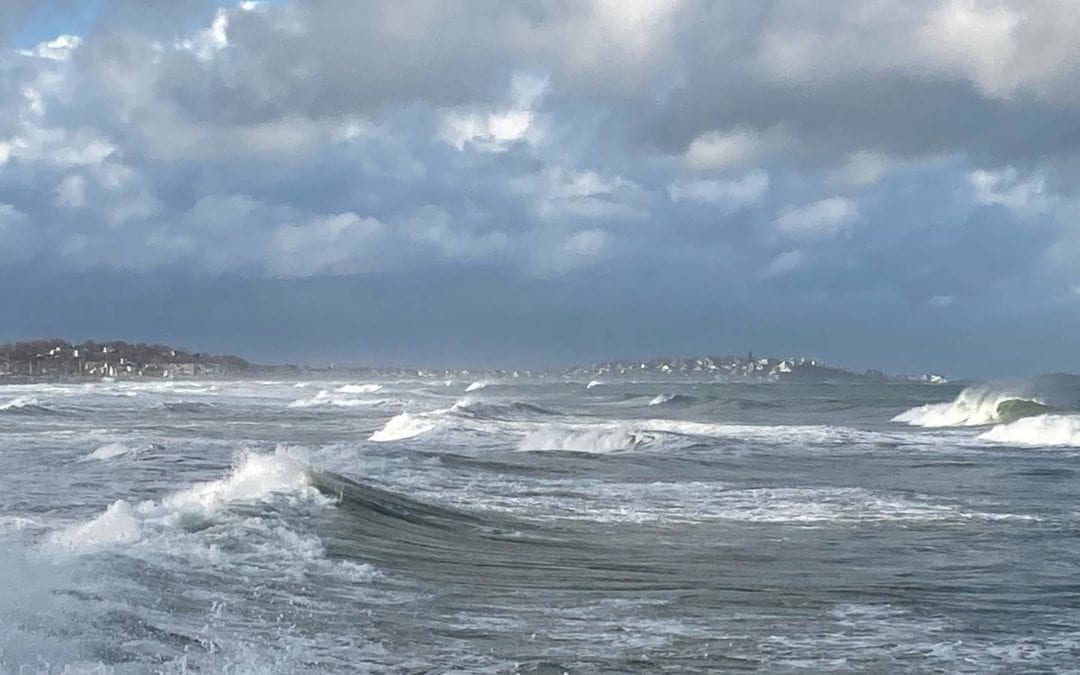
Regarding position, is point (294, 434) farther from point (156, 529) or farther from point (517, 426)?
point (156, 529)

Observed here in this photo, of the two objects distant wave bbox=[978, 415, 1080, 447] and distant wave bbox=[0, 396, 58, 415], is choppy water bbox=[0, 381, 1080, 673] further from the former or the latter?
distant wave bbox=[0, 396, 58, 415]

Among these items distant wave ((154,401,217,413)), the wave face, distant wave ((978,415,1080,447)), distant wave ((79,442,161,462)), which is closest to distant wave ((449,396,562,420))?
distant wave ((154,401,217,413))

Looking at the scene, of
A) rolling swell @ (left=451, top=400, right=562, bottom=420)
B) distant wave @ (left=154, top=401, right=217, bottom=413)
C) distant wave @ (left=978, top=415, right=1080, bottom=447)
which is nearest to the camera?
distant wave @ (left=978, top=415, right=1080, bottom=447)

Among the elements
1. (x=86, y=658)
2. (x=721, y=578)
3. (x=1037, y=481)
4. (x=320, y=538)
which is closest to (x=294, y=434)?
(x=1037, y=481)

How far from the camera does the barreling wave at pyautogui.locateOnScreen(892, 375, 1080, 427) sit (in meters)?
54.1

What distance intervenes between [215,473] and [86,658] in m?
16.2

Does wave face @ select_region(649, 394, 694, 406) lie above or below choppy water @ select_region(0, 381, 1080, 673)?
above

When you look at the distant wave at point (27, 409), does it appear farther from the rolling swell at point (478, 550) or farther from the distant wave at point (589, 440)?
the rolling swell at point (478, 550)

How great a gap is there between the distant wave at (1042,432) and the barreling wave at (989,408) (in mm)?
9165

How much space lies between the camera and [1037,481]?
25.7 meters

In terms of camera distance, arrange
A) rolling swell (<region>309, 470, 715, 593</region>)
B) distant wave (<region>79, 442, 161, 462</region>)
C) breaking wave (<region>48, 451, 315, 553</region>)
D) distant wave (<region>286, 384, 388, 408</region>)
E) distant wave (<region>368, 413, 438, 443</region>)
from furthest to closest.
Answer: distant wave (<region>286, 384, 388, 408</region>)
distant wave (<region>368, 413, 438, 443</region>)
distant wave (<region>79, 442, 161, 462</region>)
breaking wave (<region>48, 451, 315, 553</region>)
rolling swell (<region>309, 470, 715, 593</region>)

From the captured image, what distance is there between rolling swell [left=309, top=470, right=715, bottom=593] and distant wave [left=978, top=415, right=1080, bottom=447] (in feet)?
86.5

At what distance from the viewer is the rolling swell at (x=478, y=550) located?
12781 mm

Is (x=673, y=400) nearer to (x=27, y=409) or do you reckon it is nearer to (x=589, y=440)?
(x=27, y=409)
